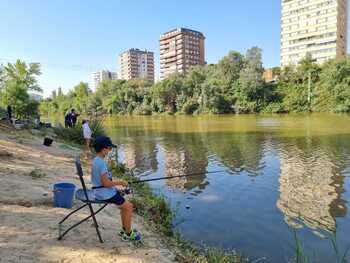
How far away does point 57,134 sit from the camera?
18.6 m

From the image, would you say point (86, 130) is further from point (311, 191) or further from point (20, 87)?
point (20, 87)

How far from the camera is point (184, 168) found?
12.6 meters

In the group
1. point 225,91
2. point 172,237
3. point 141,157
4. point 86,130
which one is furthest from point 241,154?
point 225,91

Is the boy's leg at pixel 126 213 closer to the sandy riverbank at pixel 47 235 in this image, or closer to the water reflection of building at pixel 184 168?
the sandy riverbank at pixel 47 235

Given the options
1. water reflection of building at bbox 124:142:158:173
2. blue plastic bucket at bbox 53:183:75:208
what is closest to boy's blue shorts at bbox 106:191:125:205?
blue plastic bucket at bbox 53:183:75:208

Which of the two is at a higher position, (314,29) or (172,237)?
(314,29)

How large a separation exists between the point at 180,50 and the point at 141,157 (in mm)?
102956

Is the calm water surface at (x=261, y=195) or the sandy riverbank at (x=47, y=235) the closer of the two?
the sandy riverbank at (x=47, y=235)

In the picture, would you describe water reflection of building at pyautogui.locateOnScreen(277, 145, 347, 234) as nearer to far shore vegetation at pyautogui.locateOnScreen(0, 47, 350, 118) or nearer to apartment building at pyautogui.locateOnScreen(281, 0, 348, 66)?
far shore vegetation at pyautogui.locateOnScreen(0, 47, 350, 118)

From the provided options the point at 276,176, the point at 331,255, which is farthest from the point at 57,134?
the point at 331,255

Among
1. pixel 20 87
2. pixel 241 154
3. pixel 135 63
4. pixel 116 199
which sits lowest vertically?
pixel 241 154

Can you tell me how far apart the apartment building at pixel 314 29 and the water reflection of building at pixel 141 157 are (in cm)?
6990

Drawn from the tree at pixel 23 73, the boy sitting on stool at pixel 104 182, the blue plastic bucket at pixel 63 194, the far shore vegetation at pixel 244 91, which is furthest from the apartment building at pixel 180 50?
the boy sitting on stool at pixel 104 182

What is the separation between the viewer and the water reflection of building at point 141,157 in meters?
13.3
